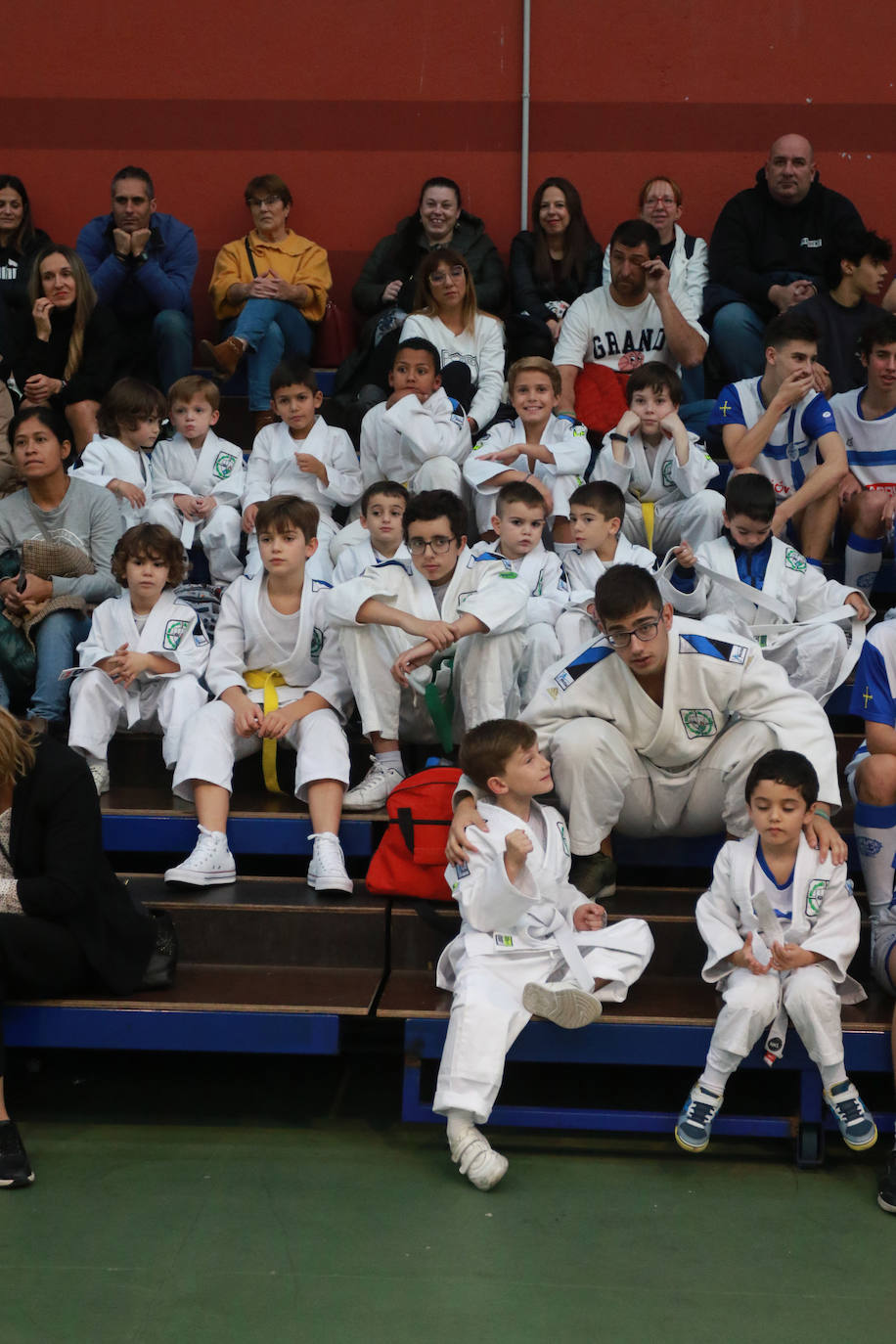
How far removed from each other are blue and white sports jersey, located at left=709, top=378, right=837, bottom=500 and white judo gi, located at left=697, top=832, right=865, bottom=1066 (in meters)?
2.31

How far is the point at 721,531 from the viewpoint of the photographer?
5.01 meters

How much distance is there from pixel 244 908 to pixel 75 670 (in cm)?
106

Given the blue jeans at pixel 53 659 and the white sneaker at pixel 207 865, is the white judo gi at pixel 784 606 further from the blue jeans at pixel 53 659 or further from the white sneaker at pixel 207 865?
the blue jeans at pixel 53 659

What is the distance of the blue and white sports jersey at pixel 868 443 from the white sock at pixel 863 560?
32cm

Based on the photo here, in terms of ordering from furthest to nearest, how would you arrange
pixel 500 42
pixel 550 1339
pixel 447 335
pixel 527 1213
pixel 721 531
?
1. pixel 500 42
2. pixel 447 335
3. pixel 721 531
4. pixel 527 1213
5. pixel 550 1339

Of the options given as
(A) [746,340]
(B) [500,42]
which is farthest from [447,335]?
(B) [500,42]

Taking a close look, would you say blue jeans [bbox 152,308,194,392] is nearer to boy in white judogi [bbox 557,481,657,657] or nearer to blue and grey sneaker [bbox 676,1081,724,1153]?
boy in white judogi [bbox 557,481,657,657]

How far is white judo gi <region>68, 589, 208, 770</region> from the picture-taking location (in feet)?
13.5

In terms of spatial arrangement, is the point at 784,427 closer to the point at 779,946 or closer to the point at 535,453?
the point at 535,453

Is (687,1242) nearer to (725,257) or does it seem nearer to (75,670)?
(75,670)

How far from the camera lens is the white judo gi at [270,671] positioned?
398cm

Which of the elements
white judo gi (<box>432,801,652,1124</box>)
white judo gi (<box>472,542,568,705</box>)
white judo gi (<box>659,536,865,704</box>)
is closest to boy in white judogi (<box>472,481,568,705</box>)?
white judo gi (<box>472,542,568,705</box>)

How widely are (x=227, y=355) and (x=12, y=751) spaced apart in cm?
334

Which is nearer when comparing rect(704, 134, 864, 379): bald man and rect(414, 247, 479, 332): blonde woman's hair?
rect(414, 247, 479, 332): blonde woman's hair
